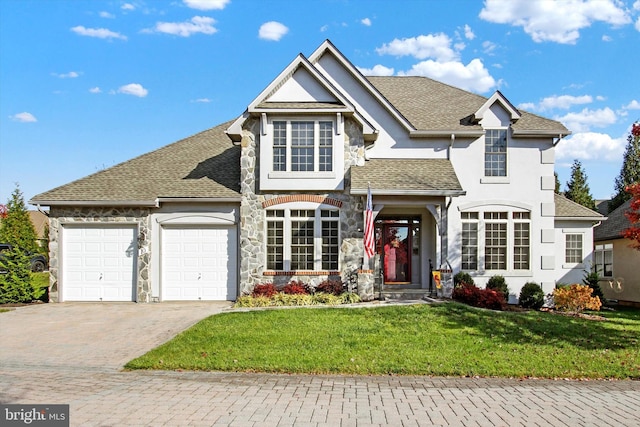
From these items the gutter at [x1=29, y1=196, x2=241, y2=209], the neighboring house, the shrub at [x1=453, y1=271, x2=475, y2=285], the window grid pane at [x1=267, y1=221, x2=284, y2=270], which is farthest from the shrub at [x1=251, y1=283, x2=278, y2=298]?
the neighboring house

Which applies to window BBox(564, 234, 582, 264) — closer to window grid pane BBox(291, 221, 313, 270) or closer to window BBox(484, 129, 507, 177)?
window BBox(484, 129, 507, 177)

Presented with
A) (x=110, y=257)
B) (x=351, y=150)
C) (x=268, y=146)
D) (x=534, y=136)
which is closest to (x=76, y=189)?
(x=110, y=257)

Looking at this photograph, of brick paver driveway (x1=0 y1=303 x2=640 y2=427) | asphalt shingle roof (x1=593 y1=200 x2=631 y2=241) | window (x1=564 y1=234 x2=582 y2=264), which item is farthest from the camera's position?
asphalt shingle roof (x1=593 y1=200 x2=631 y2=241)

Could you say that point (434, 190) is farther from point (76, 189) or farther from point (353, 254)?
point (76, 189)

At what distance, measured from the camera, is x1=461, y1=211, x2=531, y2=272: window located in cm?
1955

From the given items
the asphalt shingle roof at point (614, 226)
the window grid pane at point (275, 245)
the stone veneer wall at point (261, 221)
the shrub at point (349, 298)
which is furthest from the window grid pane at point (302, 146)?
the asphalt shingle roof at point (614, 226)

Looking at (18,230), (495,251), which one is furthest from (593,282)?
(18,230)

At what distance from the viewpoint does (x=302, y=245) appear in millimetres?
18297

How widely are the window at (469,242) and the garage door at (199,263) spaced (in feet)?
28.3

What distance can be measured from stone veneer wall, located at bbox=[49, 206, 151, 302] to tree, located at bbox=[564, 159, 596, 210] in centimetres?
3394

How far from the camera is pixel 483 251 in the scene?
Answer: 19.5 m

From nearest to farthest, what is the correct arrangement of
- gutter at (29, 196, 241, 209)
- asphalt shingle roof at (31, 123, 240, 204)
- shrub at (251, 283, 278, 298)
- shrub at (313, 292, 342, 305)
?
shrub at (313, 292, 342, 305), shrub at (251, 283, 278, 298), gutter at (29, 196, 241, 209), asphalt shingle roof at (31, 123, 240, 204)

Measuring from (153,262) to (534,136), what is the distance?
49.2ft

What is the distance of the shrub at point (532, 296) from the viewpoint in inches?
745
